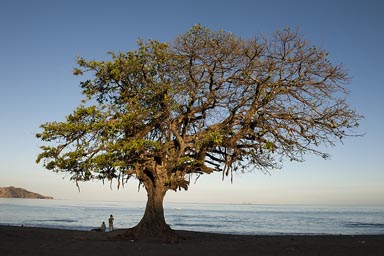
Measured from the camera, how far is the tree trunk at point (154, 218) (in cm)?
2283

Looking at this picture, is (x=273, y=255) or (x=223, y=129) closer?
(x=273, y=255)

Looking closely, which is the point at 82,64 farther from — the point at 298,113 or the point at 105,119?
the point at 298,113

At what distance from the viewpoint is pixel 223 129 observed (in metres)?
23.3

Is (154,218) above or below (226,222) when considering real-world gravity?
above

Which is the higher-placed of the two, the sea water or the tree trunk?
the tree trunk

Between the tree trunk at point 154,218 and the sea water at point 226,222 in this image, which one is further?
the sea water at point 226,222

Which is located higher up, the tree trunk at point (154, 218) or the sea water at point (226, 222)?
the tree trunk at point (154, 218)

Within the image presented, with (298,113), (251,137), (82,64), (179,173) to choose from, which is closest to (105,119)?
(82,64)

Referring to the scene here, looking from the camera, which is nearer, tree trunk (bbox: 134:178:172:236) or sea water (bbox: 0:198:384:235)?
tree trunk (bbox: 134:178:172:236)

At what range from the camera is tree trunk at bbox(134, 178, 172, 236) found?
22828 millimetres

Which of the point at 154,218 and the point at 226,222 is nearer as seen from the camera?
the point at 154,218

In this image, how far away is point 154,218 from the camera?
23062 mm

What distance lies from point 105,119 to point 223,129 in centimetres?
657

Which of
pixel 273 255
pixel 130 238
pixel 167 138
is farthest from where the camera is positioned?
pixel 167 138
